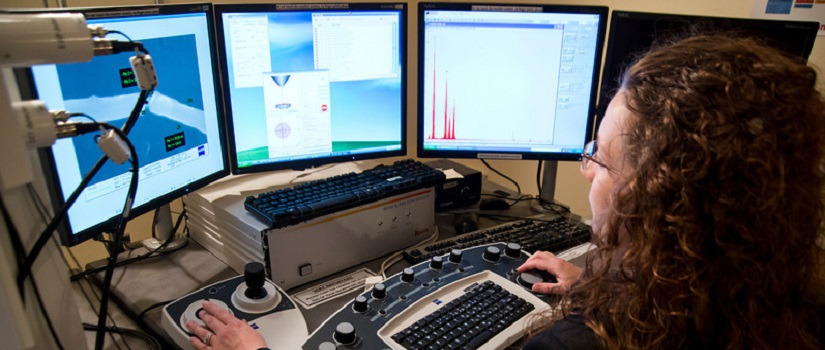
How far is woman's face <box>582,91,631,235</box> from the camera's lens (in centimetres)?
79

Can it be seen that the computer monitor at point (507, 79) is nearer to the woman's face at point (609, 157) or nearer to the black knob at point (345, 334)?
the woman's face at point (609, 157)

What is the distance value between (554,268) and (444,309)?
0.28 metres

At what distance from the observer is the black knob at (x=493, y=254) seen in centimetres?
115

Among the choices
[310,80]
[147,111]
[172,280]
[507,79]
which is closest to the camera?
[147,111]

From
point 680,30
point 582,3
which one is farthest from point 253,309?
point 582,3

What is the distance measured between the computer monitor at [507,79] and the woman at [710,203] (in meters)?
0.57

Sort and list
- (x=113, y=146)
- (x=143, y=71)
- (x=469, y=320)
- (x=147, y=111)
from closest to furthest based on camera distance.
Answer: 1. (x=113, y=146)
2. (x=143, y=71)
3. (x=469, y=320)
4. (x=147, y=111)

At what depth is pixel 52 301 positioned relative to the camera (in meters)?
0.68

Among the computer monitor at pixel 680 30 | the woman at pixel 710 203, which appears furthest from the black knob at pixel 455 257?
the computer monitor at pixel 680 30

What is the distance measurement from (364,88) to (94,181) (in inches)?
24.7

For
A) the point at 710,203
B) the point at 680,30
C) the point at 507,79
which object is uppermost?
the point at 680,30

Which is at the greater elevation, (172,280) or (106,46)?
(106,46)

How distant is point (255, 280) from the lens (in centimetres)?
99

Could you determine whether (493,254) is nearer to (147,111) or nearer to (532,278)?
(532,278)
